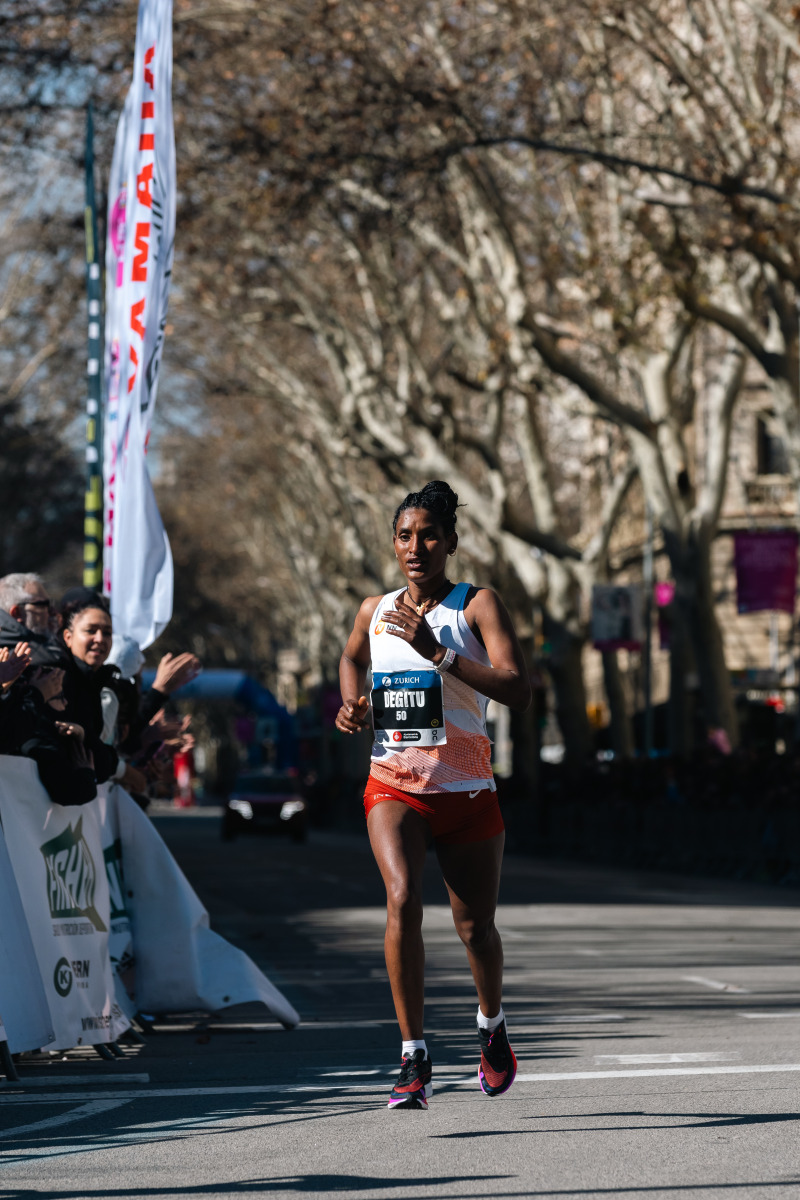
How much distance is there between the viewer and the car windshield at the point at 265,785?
43594 mm

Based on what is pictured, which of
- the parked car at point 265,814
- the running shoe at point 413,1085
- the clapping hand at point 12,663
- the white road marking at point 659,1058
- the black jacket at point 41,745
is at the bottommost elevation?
the parked car at point 265,814

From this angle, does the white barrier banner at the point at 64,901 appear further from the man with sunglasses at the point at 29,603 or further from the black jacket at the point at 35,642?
the man with sunglasses at the point at 29,603

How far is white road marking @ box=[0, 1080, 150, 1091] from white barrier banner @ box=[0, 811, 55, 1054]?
0.13 m

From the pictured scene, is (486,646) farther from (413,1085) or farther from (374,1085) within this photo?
(374,1085)

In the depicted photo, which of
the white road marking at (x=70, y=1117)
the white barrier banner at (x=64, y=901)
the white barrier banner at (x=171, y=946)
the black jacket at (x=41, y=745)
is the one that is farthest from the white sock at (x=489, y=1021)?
the white barrier banner at (x=171, y=946)

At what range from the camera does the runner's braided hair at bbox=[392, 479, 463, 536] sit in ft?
21.7

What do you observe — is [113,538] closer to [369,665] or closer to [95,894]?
[95,894]

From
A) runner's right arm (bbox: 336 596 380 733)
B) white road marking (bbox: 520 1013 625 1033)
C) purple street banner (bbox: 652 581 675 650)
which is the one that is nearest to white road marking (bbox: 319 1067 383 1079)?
white road marking (bbox: 520 1013 625 1033)

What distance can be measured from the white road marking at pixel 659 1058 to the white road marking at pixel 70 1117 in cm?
190

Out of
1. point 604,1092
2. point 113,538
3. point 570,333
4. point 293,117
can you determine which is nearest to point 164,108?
point 113,538

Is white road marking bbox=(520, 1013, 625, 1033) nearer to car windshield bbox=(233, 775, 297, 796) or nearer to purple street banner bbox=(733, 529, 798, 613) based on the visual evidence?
purple street banner bbox=(733, 529, 798, 613)

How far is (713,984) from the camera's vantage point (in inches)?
436

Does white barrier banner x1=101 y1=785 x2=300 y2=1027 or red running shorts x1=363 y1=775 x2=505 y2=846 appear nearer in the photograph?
red running shorts x1=363 y1=775 x2=505 y2=846

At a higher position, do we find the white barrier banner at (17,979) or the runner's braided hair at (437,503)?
the runner's braided hair at (437,503)
